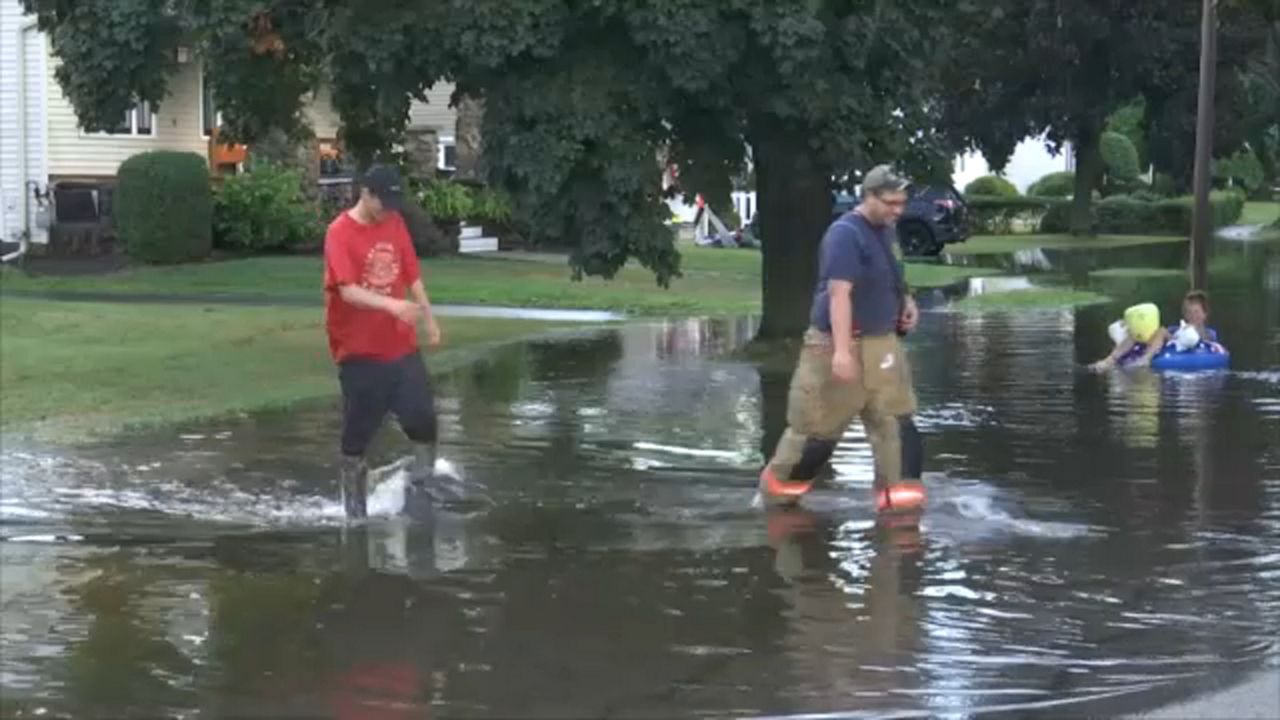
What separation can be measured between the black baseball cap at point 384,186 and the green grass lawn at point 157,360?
12.6 feet

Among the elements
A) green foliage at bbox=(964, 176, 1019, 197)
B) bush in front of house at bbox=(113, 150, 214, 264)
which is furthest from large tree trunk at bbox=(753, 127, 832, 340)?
green foliage at bbox=(964, 176, 1019, 197)

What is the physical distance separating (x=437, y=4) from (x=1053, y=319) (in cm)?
1054

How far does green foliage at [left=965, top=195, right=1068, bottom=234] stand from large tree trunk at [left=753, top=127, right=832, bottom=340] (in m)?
38.9

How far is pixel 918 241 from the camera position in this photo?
133 feet

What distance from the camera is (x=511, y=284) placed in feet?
90.2

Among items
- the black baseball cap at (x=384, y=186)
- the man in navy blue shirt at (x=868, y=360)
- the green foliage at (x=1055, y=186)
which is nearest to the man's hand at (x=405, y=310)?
the black baseball cap at (x=384, y=186)

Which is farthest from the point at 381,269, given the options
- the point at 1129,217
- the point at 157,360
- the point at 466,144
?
the point at 1129,217

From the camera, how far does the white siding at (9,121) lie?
3212cm

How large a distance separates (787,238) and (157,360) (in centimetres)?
570

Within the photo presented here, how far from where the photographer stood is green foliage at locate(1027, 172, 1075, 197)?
68.5 meters

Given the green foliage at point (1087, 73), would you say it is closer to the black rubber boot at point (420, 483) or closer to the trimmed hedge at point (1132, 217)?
the trimmed hedge at point (1132, 217)

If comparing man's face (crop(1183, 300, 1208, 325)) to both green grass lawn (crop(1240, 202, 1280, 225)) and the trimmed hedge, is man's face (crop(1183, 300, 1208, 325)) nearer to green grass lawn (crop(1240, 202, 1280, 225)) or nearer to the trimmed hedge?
the trimmed hedge

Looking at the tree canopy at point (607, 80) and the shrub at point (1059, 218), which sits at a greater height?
the tree canopy at point (607, 80)

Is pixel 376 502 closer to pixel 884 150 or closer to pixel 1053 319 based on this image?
pixel 884 150
